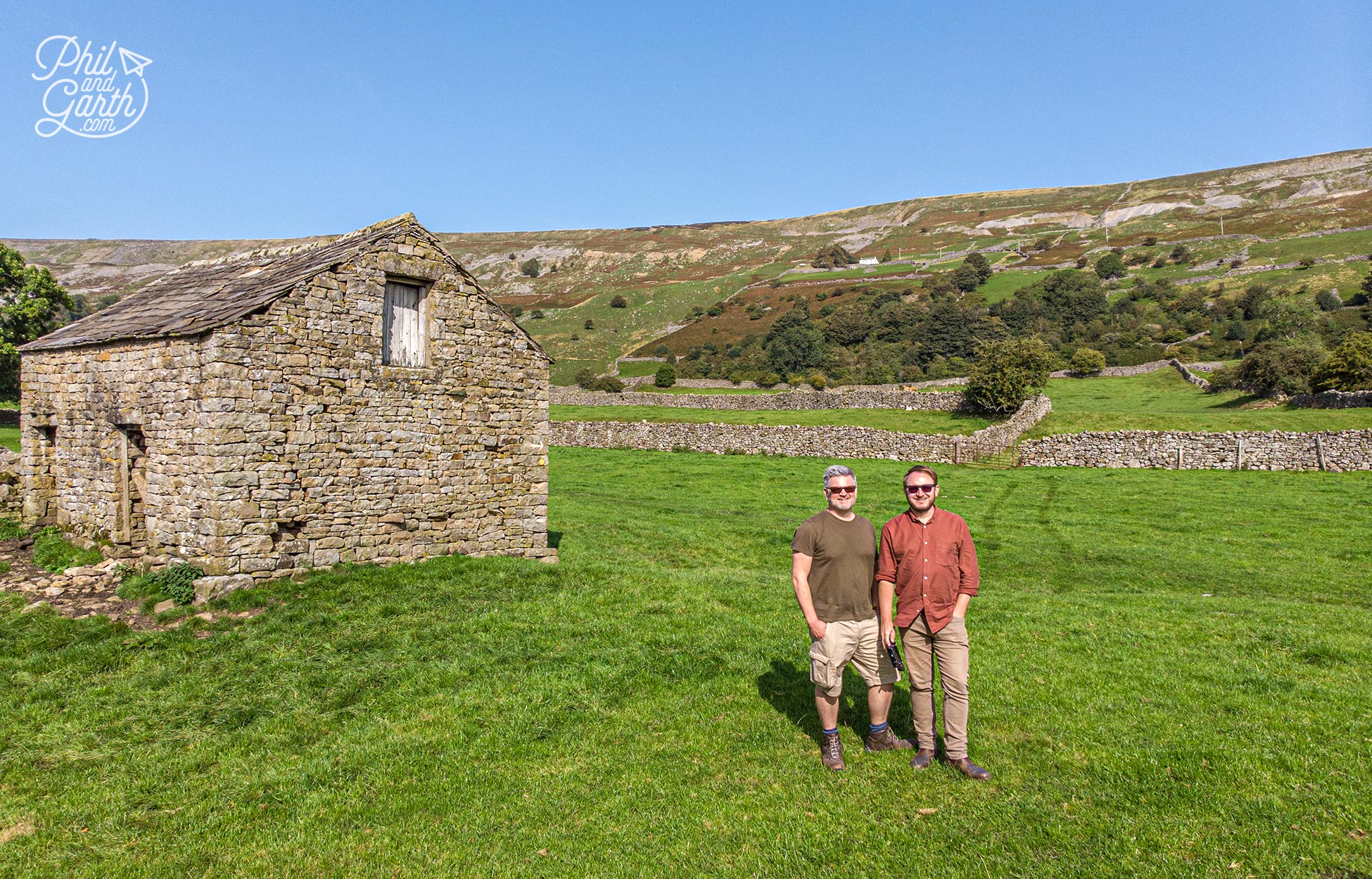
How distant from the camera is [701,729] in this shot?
7.36 metres

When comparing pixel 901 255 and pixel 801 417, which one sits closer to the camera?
pixel 801 417

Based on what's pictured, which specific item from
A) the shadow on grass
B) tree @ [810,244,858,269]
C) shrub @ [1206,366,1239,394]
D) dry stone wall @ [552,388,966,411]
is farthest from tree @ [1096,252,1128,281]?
the shadow on grass

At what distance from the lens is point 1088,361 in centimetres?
5859

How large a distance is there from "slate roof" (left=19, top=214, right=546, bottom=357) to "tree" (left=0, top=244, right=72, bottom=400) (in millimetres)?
25733

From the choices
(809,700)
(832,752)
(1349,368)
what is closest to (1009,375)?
(1349,368)

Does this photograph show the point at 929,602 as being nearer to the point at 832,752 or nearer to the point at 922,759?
the point at 922,759

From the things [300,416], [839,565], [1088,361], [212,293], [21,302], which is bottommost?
[839,565]

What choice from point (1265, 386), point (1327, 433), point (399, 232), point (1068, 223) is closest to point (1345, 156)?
point (1068, 223)

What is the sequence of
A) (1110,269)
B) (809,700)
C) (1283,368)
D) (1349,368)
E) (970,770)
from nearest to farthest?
(970,770)
(809,700)
(1349,368)
(1283,368)
(1110,269)

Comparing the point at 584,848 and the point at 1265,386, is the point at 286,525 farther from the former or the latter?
the point at 1265,386

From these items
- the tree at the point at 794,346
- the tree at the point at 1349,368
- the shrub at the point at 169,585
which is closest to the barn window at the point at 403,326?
the shrub at the point at 169,585

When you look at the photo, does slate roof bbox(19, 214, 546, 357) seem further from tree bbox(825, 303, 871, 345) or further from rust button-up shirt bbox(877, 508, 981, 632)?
tree bbox(825, 303, 871, 345)

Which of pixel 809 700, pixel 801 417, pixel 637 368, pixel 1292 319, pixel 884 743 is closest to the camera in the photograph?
pixel 884 743

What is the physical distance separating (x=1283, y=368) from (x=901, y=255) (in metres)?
115
